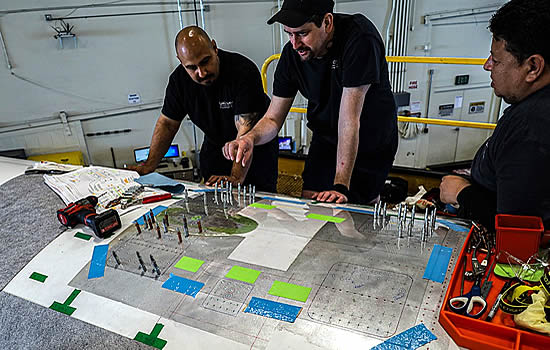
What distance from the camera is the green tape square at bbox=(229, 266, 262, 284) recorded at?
1065mm

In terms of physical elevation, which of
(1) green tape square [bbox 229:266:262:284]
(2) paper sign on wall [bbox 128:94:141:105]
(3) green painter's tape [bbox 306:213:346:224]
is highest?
(2) paper sign on wall [bbox 128:94:141:105]

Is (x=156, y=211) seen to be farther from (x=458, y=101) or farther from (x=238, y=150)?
(x=458, y=101)

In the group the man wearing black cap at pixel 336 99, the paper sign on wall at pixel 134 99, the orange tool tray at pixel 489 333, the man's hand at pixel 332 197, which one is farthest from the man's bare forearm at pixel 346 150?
the paper sign on wall at pixel 134 99

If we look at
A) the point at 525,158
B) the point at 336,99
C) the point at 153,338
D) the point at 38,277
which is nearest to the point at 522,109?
the point at 525,158

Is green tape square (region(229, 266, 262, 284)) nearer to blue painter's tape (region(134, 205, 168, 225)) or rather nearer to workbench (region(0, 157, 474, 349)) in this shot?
workbench (region(0, 157, 474, 349))

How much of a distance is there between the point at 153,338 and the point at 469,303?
29.3 inches

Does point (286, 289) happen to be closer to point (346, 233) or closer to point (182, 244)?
point (346, 233)

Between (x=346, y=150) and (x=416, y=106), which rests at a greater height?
(x=346, y=150)

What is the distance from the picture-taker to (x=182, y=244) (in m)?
1.28

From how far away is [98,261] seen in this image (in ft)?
4.03

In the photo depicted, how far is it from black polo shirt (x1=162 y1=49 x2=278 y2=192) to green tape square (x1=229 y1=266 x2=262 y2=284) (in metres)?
1.20

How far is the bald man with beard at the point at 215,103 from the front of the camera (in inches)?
79.0

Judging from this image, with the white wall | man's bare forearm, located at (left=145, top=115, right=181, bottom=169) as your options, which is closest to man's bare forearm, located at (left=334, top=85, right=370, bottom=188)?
man's bare forearm, located at (left=145, top=115, right=181, bottom=169)

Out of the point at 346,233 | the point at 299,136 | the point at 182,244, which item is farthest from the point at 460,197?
the point at 299,136
